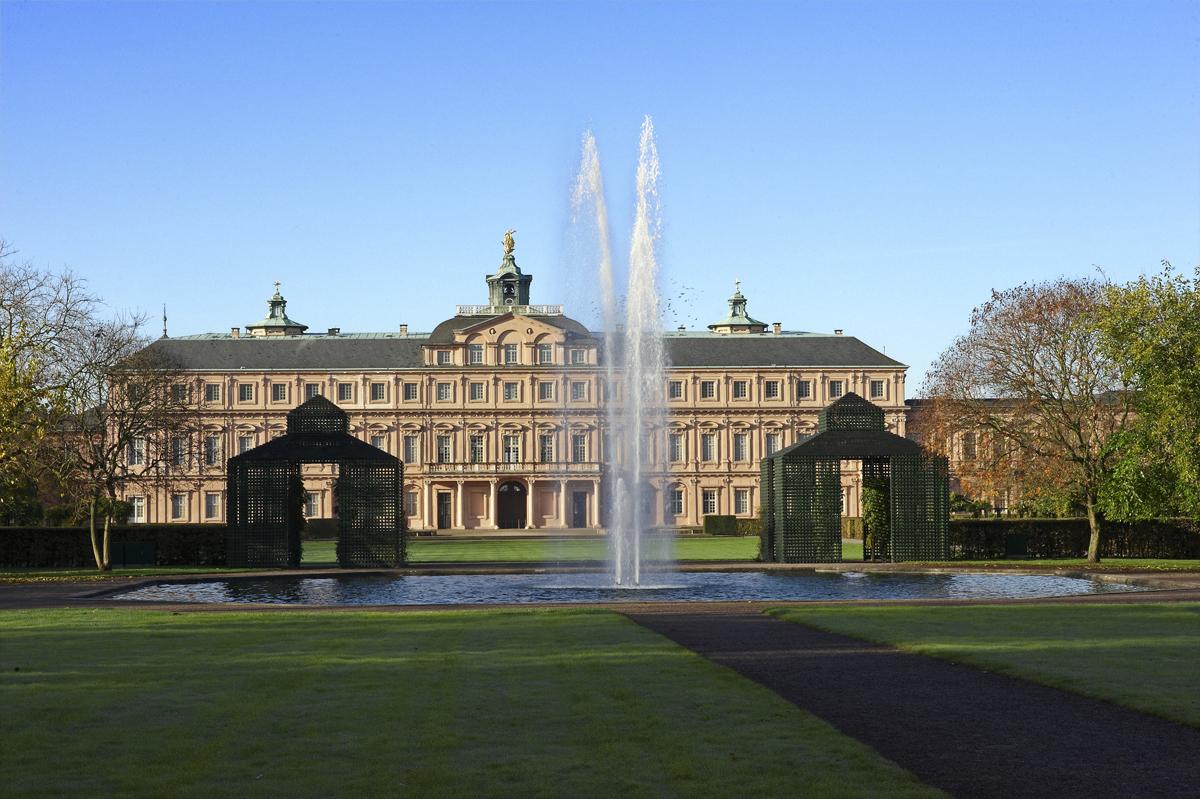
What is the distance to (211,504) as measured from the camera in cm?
8981

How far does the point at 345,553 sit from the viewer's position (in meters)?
35.0

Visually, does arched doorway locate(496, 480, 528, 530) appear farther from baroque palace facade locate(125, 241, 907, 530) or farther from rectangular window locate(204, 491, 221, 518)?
rectangular window locate(204, 491, 221, 518)

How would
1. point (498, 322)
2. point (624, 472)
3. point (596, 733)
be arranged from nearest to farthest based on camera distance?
point (596, 733) → point (624, 472) → point (498, 322)

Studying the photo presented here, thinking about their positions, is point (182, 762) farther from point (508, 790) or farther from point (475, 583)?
point (475, 583)

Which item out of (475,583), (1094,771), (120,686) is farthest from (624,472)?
(1094,771)

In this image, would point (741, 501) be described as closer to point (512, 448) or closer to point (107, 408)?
point (512, 448)

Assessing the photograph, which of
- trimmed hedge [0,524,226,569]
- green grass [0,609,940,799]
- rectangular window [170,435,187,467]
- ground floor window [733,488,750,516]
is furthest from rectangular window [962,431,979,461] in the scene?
ground floor window [733,488,750,516]

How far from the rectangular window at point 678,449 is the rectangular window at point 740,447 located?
3332 mm

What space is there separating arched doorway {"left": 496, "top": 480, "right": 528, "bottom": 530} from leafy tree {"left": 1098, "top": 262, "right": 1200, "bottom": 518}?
54.7 meters

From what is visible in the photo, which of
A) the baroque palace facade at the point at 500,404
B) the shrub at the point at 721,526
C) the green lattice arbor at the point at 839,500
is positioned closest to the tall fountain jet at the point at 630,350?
the green lattice arbor at the point at 839,500

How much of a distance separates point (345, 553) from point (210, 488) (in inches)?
2284

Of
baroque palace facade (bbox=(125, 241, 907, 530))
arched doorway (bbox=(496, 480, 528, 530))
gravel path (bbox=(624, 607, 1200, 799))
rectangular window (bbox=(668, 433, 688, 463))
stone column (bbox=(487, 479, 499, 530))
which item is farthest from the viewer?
rectangular window (bbox=(668, 433, 688, 463))

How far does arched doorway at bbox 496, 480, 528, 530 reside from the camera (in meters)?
86.9

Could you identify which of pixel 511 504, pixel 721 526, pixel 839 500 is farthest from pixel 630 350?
pixel 511 504
